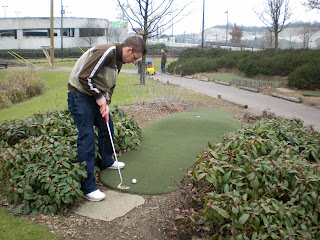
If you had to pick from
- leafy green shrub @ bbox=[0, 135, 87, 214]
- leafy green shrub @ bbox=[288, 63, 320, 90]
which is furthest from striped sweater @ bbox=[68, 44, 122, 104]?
leafy green shrub @ bbox=[288, 63, 320, 90]

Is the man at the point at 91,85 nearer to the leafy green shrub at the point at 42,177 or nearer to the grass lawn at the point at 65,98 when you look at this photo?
the leafy green shrub at the point at 42,177

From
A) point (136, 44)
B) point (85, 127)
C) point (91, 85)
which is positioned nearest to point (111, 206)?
point (85, 127)

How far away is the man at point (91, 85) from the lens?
12.8ft

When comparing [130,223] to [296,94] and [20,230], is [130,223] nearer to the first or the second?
[20,230]

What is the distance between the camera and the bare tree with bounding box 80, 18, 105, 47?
55.7m

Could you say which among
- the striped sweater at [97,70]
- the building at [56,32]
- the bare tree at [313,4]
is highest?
the building at [56,32]

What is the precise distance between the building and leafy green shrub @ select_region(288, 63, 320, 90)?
42.1m

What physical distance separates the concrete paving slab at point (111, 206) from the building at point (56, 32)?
167 feet

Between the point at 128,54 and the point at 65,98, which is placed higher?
the point at 128,54

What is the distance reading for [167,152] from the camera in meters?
5.65

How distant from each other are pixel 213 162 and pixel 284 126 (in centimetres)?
228

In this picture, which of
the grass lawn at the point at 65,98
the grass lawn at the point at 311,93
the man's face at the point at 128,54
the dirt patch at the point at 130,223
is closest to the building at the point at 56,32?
the grass lawn at the point at 65,98

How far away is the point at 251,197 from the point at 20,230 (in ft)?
7.35

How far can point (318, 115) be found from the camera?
373 inches
